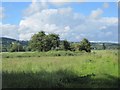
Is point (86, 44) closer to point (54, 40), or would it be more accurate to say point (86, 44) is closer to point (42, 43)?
point (54, 40)

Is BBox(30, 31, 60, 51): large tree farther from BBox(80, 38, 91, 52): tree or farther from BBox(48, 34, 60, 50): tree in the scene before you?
BBox(80, 38, 91, 52): tree

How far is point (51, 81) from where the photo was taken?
9.05 metres

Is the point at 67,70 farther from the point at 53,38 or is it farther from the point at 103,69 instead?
the point at 53,38

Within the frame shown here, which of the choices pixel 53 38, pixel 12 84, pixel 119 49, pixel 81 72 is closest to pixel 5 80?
pixel 12 84

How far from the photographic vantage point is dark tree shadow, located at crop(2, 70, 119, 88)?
338 inches

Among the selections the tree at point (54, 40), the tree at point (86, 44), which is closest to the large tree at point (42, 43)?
the tree at point (54, 40)

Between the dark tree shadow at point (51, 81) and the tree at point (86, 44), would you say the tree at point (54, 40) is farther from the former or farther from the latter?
the dark tree shadow at point (51, 81)

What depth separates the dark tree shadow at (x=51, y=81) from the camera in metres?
8.58

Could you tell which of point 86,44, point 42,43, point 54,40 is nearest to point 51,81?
point 42,43

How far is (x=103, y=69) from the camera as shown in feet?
40.1

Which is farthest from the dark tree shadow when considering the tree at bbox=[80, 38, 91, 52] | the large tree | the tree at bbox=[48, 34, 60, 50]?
the tree at bbox=[80, 38, 91, 52]

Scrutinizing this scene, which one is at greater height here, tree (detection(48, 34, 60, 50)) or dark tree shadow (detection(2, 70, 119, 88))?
tree (detection(48, 34, 60, 50))

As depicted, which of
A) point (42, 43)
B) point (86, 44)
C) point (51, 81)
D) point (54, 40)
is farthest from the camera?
point (86, 44)

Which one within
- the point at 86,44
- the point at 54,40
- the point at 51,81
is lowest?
the point at 51,81
